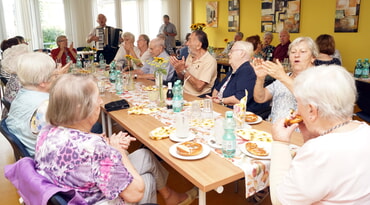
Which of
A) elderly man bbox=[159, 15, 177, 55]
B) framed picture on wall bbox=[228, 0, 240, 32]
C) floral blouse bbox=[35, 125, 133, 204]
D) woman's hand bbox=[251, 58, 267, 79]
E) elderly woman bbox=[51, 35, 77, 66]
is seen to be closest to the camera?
floral blouse bbox=[35, 125, 133, 204]

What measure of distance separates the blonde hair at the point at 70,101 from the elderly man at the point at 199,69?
6.36 ft

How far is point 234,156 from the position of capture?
1.46m

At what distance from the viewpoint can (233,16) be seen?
789 cm

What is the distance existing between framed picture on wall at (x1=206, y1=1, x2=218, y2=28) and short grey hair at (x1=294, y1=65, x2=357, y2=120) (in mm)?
7761

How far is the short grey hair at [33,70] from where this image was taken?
78.0 inches

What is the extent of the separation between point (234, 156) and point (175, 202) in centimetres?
76

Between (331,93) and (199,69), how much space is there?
90.9 inches

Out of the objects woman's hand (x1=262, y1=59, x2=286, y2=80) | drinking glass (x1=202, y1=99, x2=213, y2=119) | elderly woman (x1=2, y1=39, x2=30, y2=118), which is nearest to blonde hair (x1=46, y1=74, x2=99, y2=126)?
drinking glass (x1=202, y1=99, x2=213, y2=119)

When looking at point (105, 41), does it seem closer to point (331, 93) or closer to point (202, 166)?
point (202, 166)

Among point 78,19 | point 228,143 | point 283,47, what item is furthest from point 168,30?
point 228,143

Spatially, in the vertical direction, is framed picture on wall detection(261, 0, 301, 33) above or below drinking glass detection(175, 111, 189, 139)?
above

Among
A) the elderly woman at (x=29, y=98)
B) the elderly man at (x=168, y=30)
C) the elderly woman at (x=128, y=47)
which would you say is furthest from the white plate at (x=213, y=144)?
the elderly man at (x=168, y=30)

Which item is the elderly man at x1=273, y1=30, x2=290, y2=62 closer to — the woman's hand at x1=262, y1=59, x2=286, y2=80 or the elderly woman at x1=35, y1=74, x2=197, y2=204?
the woman's hand at x1=262, y1=59, x2=286, y2=80

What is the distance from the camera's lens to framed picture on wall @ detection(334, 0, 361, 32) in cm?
514
